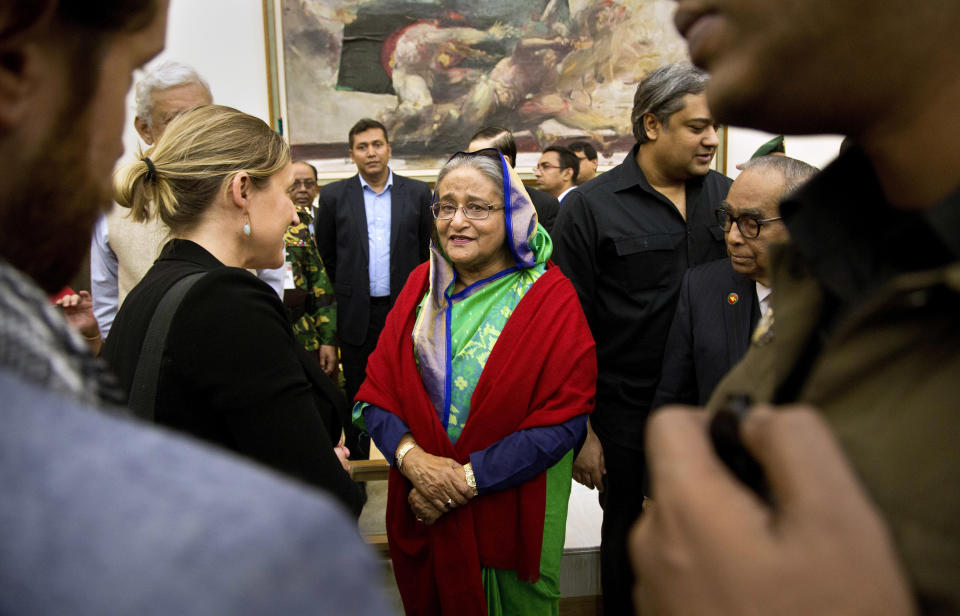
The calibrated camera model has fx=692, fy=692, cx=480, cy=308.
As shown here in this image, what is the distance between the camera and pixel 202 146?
6.01 ft

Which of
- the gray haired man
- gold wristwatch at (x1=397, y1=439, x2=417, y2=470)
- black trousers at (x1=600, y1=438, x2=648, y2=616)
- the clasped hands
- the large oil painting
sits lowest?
black trousers at (x1=600, y1=438, x2=648, y2=616)

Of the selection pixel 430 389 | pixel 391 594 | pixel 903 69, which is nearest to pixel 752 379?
pixel 903 69

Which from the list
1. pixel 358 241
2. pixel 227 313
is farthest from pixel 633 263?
pixel 358 241

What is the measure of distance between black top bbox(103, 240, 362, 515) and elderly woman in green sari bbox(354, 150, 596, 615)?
2.21 ft

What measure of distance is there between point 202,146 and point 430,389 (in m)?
1.10

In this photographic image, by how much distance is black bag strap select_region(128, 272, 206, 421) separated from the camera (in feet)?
4.99

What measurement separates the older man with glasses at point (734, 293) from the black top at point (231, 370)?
1300 mm

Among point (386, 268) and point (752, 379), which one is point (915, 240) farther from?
point (386, 268)

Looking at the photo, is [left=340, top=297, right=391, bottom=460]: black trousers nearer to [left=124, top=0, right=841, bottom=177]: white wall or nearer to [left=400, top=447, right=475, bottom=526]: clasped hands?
[left=400, top=447, right=475, bottom=526]: clasped hands

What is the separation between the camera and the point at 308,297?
3.82 metres

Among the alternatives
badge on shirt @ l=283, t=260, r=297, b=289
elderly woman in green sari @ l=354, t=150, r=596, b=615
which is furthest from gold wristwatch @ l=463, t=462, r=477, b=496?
badge on shirt @ l=283, t=260, r=297, b=289

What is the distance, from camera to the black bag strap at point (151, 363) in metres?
1.52

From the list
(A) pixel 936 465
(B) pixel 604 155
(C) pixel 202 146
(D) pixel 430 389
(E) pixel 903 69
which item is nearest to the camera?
(A) pixel 936 465

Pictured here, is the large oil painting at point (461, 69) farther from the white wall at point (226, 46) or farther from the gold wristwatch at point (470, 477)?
the gold wristwatch at point (470, 477)
